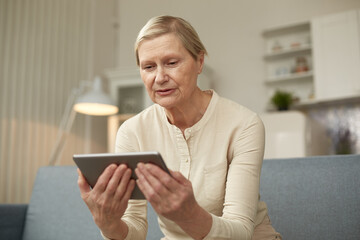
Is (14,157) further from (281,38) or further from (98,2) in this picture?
(281,38)

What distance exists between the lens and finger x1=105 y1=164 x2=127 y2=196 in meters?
0.85

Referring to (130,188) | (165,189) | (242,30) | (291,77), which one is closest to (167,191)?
(165,189)

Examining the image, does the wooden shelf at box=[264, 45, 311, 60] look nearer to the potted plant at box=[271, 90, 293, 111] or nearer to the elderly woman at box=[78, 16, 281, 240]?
the potted plant at box=[271, 90, 293, 111]

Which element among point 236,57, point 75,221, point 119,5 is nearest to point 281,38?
point 236,57

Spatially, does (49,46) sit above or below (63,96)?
above

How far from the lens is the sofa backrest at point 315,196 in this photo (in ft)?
4.44

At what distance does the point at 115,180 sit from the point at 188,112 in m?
0.39

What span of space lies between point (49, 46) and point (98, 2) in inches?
44.1

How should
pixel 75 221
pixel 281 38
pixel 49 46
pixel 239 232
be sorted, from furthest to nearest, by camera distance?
pixel 281 38
pixel 49 46
pixel 75 221
pixel 239 232

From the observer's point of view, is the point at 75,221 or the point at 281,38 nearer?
the point at 75,221

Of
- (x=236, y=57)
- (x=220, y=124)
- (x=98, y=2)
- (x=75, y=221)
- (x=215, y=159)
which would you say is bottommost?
(x=75, y=221)

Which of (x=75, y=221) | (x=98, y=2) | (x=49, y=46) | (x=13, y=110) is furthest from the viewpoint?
(x=98, y=2)

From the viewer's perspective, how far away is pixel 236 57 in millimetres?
4336

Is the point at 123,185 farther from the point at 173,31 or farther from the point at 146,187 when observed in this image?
the point at 173,31
